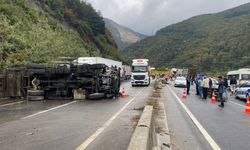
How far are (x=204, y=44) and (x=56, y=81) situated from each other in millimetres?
98557

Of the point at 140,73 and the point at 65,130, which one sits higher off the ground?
the point at 140,73

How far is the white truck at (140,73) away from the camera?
44966 millimetres

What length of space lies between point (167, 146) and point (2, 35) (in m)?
27.0

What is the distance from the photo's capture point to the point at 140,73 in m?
45.5

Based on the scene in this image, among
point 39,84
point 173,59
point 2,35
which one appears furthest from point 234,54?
point 39,84

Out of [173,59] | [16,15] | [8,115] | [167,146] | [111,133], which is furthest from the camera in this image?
[173,59]

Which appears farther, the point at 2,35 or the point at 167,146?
the point at 2,35

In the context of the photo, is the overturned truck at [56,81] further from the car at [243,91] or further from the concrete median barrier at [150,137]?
the concrete median barrier at [150,137]

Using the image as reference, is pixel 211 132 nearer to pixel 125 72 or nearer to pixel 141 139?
pixel 141 139

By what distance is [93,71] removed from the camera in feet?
71.2

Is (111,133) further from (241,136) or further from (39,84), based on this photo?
(39,84)

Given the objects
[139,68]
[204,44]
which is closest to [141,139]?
[139,68]

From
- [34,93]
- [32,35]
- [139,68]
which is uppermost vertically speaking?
[32,35]

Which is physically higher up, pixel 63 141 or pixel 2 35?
pixel 2 35
